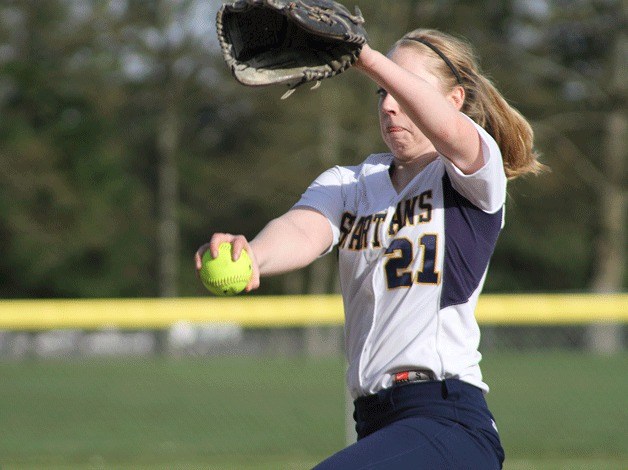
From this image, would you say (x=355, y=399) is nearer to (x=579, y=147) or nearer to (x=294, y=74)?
(x=294, y=74)

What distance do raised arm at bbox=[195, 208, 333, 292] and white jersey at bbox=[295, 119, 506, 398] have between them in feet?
0.35

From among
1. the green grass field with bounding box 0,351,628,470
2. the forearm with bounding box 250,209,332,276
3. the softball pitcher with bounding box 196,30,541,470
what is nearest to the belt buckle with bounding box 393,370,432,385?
the softball pitcher with bounding box 196,30,541,470

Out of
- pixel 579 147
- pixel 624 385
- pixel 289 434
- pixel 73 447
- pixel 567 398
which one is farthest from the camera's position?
pixel 579 147

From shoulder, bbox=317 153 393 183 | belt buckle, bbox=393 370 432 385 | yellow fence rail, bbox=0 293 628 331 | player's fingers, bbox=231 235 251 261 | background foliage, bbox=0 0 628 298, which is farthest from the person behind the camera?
background foliage, bbox=0 0 628 298

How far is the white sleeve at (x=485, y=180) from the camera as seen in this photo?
8.99 ft

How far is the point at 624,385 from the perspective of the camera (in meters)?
14.9

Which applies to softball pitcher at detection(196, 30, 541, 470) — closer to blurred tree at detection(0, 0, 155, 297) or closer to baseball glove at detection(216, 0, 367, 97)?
baseball glove at detection(216, 0, 367, 97)

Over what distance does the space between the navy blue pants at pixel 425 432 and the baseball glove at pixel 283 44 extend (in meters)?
0.85

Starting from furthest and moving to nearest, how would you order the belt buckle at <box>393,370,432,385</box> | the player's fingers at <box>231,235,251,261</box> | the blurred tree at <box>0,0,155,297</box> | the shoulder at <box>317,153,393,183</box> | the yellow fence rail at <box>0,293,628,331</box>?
the blurred tree at <box>0,0,155,297</box> → the yellow fence rail at <box>0,293,628,331</box> → the shoulder at <box>317,153,393,183</box> → the belt buckle at <box>393,370,432,385</box> → the player's fingers at <box>231,235,251,261</box>

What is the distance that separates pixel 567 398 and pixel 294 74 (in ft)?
37.1

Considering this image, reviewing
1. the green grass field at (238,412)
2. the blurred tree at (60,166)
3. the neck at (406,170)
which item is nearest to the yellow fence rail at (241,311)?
the green grass field at (238,412)

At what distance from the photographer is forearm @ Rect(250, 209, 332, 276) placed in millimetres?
2869

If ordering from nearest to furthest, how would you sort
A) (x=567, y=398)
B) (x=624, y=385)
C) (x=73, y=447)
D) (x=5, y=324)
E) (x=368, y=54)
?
1. (x=368, y=54)
2. (x=5, y=324)
3. (x=73, y=447)
4. (x=567, y=398)
5. (x=624, y=385)

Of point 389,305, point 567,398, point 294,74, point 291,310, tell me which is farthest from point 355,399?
point 567,398
